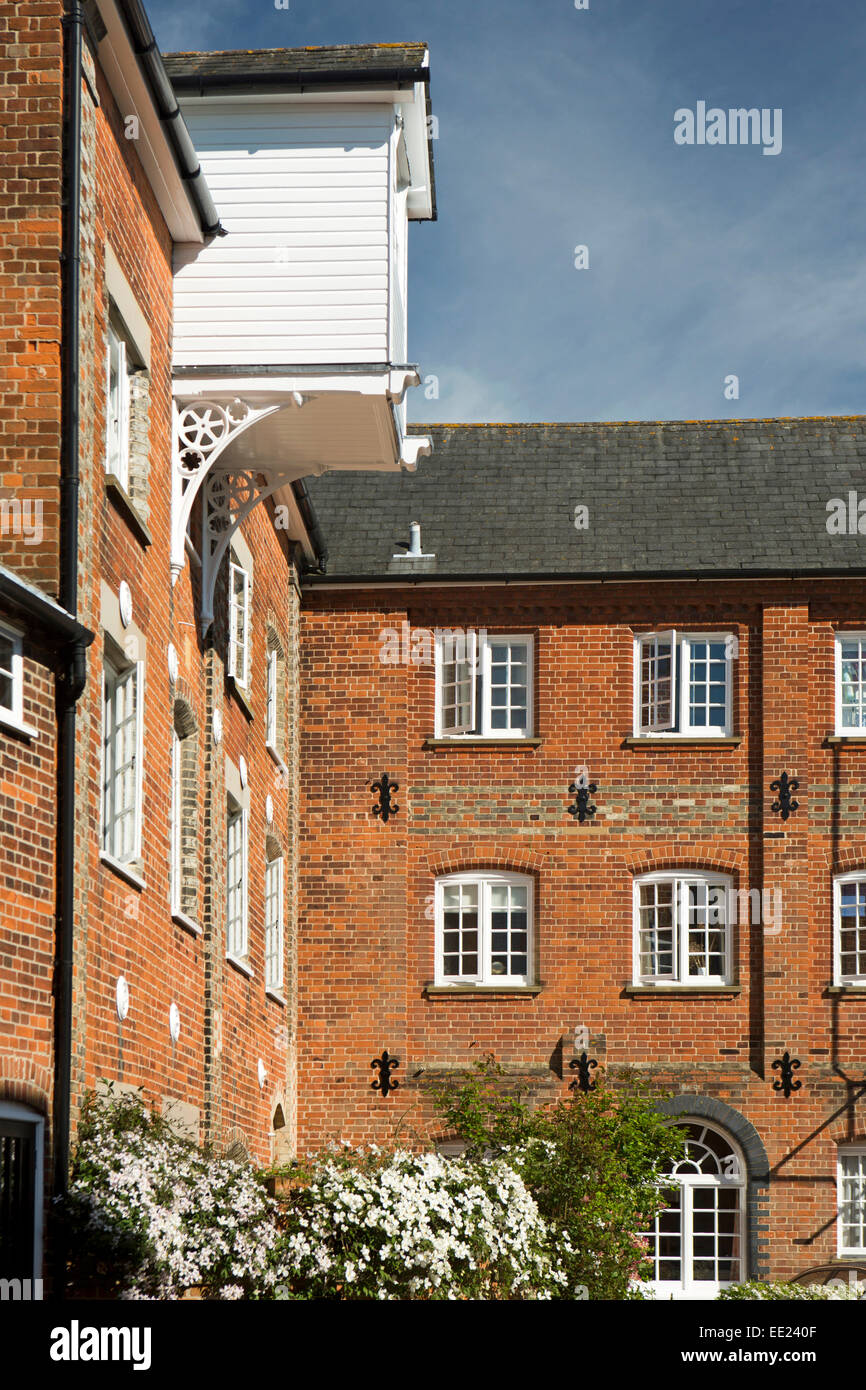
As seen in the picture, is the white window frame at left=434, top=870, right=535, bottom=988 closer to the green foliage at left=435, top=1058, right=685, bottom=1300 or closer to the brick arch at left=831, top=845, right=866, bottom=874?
the green foliage at left=435, top=1058, right=685, bottom=1300

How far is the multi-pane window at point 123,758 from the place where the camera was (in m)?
13.6

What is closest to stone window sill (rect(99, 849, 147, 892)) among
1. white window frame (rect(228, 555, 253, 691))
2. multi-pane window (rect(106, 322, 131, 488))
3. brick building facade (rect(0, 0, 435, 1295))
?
brick building facade (rect(0, 0, 435, 1295))

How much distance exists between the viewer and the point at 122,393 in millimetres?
14266

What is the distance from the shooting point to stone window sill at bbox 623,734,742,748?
24859 millimetres

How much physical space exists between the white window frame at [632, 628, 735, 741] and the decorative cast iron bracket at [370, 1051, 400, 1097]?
18.2 feet

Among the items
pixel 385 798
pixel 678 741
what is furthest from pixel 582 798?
pixel 385 798

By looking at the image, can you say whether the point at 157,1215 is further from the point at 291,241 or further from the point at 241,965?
the point at 291,241

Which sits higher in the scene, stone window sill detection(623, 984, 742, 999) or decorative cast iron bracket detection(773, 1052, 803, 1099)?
stone window sill detection(623, 984, 742, 999)

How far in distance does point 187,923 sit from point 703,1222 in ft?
36.2

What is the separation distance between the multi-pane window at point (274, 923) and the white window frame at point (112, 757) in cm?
886

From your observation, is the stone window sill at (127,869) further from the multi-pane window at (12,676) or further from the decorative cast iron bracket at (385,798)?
the decorative cast iron bracket at (385,798)

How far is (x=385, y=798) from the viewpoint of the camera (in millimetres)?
25000

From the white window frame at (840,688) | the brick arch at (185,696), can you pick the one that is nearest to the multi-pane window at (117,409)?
the brick arch at (185,696)

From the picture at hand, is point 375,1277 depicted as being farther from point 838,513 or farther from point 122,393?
point 838,513
